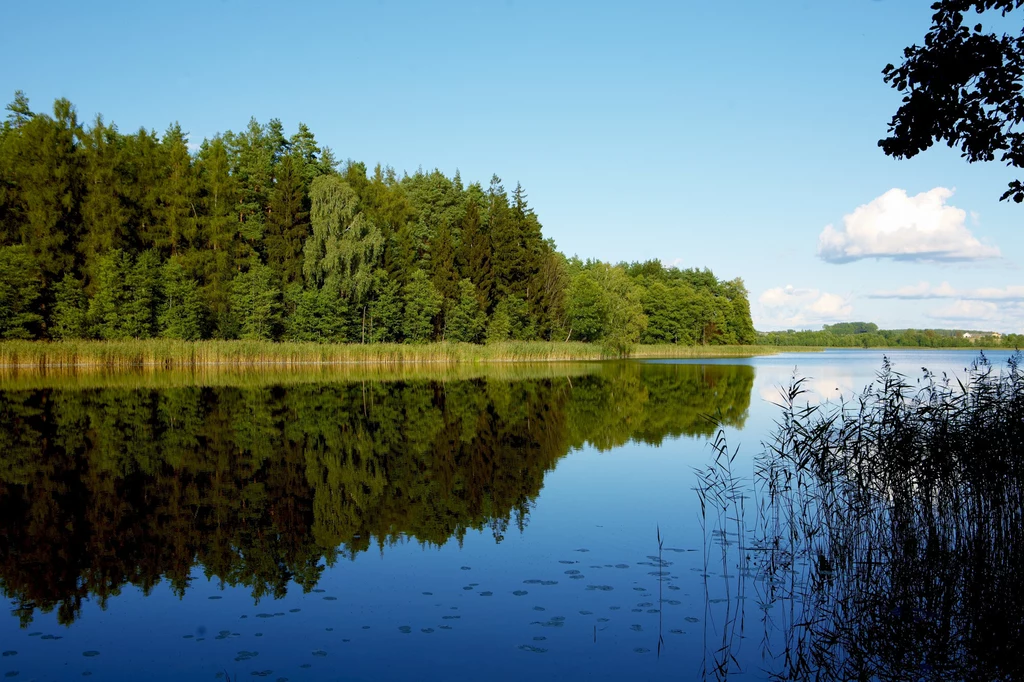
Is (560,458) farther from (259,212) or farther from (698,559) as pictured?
(259,212)

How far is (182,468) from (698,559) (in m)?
9.68

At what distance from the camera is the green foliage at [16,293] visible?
41219 mm

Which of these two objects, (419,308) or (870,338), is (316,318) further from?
(870,338)

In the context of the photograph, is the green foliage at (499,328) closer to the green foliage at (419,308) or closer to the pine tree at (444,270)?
the pine tree at (444,270)

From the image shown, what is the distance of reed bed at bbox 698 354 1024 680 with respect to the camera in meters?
5.61

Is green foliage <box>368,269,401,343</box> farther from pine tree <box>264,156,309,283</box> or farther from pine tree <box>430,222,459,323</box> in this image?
pine tree <box>264,156,309,283</box>

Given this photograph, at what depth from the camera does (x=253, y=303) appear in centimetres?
5222

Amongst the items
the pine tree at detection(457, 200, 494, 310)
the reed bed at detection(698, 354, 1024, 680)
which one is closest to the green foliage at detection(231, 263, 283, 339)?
the pine tree at detection(457, 200, 494, 310)

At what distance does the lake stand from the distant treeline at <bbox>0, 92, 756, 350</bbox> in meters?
32.9

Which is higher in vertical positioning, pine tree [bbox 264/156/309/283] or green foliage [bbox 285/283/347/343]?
pine tree [bbox 264/156/309/283]

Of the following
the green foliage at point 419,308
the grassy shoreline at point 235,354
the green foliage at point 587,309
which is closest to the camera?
the grassy shoreline at point 235,354

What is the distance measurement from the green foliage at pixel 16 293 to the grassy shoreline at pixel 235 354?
249cm

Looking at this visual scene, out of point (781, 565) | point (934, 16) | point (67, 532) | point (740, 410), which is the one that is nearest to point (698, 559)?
point (781, 565)

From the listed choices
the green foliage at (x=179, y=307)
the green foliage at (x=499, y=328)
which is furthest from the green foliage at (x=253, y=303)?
the green foliage at (x=499, y=328)
